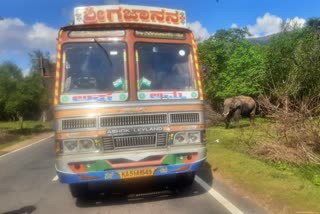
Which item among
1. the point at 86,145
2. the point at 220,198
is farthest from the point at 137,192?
the point at 86,145

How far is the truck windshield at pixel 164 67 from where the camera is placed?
25.7 feet

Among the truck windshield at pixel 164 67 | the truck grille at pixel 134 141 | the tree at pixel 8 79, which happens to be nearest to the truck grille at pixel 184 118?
the truck grille at pixel 134 141

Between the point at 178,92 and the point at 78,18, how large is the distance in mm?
2389

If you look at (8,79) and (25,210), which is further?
(8,79)

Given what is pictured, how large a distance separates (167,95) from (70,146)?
1966mm

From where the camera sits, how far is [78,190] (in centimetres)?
849

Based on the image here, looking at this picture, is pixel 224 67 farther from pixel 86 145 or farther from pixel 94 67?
pixel 86 145

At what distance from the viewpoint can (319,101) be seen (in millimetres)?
12492

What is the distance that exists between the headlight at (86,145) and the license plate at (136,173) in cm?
65

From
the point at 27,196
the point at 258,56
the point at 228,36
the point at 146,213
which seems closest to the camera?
the point at 146,213

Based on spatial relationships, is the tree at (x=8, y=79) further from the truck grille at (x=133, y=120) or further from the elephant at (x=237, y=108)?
the truck grille at (x=133, y=120)

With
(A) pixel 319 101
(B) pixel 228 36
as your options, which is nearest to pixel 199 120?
(A) pixel 319 101

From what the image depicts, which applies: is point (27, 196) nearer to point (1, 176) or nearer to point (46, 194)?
point (46, 194)

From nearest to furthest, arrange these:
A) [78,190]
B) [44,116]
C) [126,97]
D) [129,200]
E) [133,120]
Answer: [133,120] → [126,97] → [129,200] → [78,190] → [44,116]
